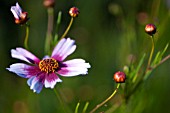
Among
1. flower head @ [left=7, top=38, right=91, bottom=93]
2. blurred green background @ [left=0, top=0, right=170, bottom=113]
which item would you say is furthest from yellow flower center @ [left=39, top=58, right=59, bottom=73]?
blurred green background @ [left=0, top=0, right=170, bottom=113]

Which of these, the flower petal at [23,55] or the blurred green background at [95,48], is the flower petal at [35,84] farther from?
the blurred green background at [95,48]

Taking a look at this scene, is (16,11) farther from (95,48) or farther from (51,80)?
(95,48)

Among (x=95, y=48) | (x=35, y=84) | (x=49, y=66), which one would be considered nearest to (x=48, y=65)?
(x=49, y=66)

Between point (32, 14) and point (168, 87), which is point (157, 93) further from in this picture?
point (32, 14)

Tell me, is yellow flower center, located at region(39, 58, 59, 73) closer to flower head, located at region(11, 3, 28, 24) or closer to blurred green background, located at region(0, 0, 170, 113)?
flower head, located at region(11, 3, 28, 24)

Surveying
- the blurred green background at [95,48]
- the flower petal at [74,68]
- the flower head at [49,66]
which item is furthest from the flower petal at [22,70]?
the blurred green background at [95,48]

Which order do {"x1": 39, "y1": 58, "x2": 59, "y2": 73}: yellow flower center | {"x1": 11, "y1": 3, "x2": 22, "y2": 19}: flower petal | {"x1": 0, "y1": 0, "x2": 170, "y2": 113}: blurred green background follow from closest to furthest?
1. {"x1": 11, "y1": 3, "x2": 22, "y2": 19}: flower petal
2. {"x1": 39, "y1": 58, "x2": 59, "y2": 73}: yellow flower center
3. {"x1": 0, "y1": 0, "x2": 170, "y2": 113}: blurred green background

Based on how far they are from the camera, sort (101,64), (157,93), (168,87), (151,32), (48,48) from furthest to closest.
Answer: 1. (101,64)
2. (168,87)
3. (157,93)
4. (48,48)
5. (151,32)

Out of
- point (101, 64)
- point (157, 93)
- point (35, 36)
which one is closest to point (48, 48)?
point (157, 93)
